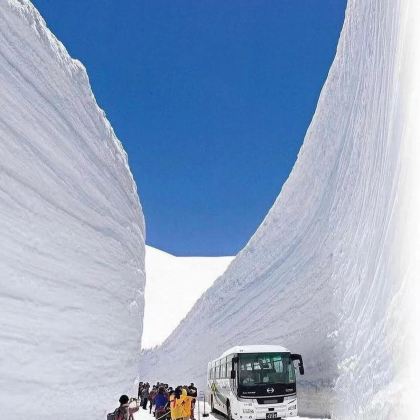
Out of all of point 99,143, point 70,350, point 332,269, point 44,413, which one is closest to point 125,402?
point 44,413

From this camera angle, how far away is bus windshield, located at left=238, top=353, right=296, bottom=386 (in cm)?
1240

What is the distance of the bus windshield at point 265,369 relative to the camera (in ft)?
40.7

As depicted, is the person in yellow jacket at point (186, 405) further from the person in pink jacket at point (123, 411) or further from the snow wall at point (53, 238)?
the person in pink jacket at point (123, 411)

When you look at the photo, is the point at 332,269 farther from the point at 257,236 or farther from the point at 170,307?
the point at 170,307

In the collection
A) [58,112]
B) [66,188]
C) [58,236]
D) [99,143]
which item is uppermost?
[99,143]

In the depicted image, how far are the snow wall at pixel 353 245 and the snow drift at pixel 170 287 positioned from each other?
24.4 m

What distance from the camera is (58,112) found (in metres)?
10.0

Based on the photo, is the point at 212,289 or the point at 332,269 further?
the point at 212,289

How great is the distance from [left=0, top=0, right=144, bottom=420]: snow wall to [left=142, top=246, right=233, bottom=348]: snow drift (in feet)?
114

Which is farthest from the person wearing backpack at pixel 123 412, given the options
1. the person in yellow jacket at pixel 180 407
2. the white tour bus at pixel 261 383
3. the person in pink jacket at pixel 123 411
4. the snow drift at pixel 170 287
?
the snow drift at pixel 170 287

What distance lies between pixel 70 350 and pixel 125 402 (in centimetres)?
337

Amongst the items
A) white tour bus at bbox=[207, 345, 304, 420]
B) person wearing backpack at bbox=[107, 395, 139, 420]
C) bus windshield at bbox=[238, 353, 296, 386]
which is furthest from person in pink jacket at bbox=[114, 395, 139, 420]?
bus windshield at bbox=[238, 353, 296, 386]

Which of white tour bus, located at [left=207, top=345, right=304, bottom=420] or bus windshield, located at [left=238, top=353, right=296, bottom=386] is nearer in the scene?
white tour bus, located at [left=207, top=345, right=304, bottom=420]

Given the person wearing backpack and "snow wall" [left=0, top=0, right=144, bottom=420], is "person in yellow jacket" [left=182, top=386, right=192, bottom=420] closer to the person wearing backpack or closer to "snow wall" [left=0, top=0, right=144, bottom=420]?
"snow wall" [left=0, top=0, right=144, bottom=420]
